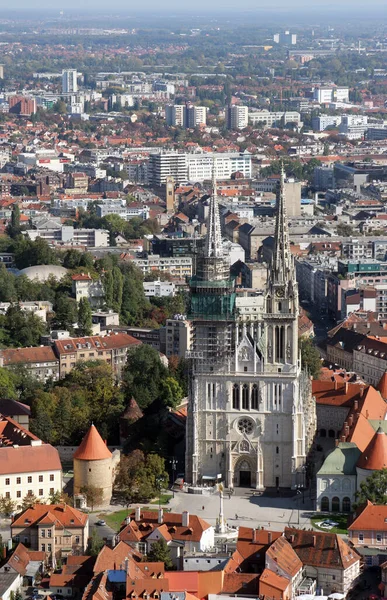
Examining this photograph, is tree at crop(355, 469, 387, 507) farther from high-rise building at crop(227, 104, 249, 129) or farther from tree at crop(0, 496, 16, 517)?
high-rise building at crop(227, 104, 249, 129)

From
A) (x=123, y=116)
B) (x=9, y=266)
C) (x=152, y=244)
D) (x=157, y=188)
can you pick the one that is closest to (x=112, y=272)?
(x=9, y=266)

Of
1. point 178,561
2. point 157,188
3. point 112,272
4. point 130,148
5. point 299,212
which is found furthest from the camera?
point 130,148

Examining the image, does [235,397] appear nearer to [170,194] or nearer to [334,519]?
[334,519]

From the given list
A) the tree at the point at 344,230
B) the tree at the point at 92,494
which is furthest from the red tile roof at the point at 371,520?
the tree at the point at 344,230

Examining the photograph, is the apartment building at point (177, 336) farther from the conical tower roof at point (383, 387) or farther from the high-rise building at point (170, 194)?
the high-rise building at point (170, 194)

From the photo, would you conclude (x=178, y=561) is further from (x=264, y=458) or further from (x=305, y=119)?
(x=305, y=119)

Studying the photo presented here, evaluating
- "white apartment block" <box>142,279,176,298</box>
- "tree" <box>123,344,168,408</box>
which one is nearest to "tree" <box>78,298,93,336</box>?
"tree" <box>123,344,168,408</box>

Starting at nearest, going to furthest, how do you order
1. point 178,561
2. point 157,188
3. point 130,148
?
point 178,561 < point 157,188 < point 130,148
